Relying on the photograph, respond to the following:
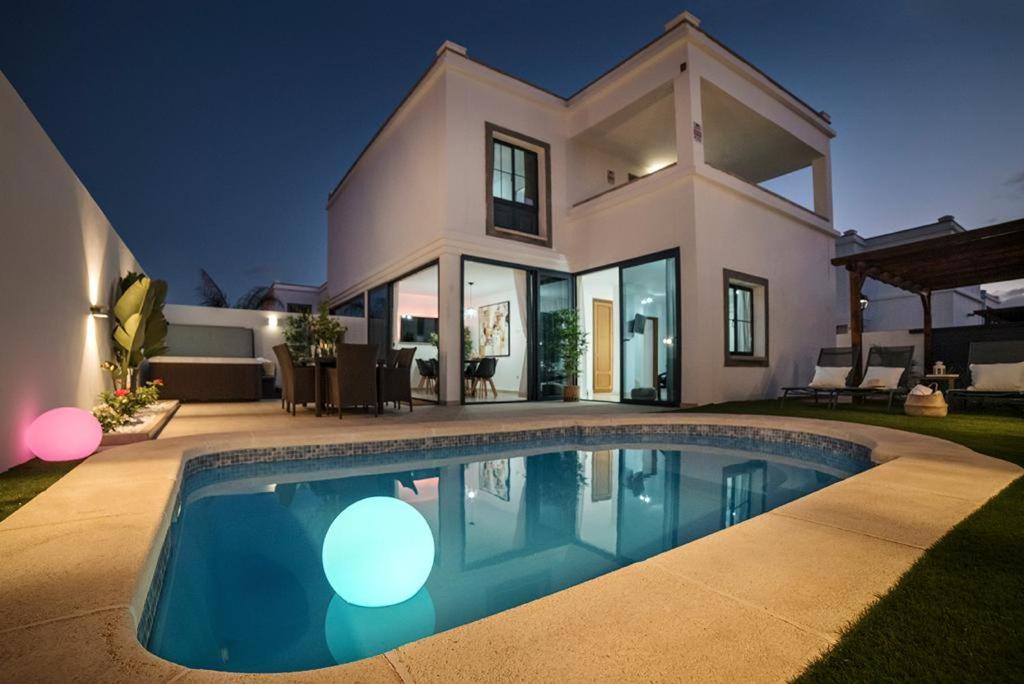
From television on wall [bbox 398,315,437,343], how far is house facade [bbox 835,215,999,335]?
10.8 meters

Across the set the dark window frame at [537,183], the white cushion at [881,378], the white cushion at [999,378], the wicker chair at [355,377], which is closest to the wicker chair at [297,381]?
the wicker chair at [355,377]

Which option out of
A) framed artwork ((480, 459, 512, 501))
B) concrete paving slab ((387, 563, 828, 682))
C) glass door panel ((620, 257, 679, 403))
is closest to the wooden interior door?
glass door panel ((620, 257, 679, 403))

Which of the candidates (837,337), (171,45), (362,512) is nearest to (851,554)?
(362,512)

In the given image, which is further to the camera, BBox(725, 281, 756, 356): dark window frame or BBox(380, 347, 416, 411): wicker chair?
BBox(725, 281, 756, 356): dark window frame

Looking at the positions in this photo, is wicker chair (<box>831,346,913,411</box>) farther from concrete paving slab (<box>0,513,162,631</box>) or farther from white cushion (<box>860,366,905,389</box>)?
concrete paving slab (<box>0,513,162,631</box>)

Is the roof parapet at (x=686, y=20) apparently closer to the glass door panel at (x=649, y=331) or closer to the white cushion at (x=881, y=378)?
the glass door panel at (x=649, y=331)

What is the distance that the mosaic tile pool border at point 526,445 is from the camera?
4.08 metres

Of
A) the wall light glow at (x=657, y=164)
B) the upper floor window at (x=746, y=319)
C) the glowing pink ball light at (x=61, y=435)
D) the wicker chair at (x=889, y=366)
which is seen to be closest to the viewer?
the glowing pink ball light at (x=61, y=435)

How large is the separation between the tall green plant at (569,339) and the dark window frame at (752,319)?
2.40 meters

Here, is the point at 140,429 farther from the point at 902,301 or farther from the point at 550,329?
the point at 902,301

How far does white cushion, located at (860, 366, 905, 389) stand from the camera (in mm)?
7020

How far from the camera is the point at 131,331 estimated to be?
19.5ft

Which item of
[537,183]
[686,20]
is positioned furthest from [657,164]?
[686,20]

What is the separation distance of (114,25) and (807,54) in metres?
39.9
